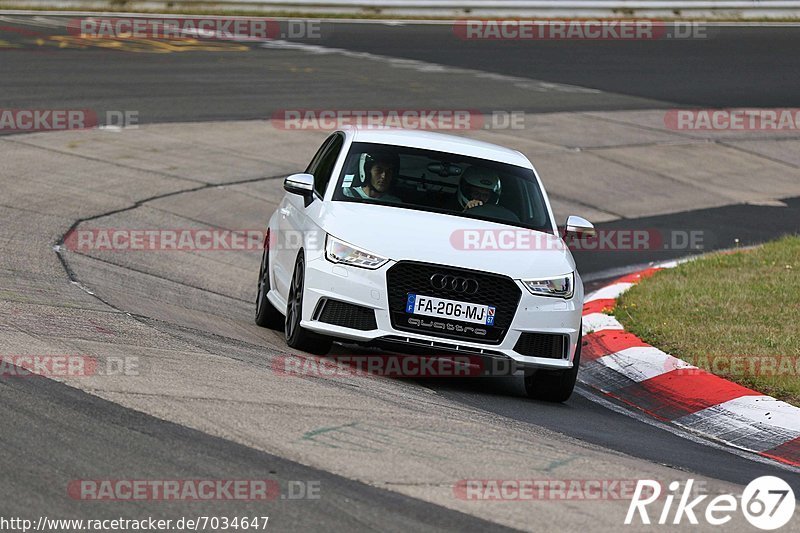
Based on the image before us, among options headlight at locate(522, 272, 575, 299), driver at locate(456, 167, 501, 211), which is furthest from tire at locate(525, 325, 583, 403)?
driver at locate(456, 167, 501, 211)

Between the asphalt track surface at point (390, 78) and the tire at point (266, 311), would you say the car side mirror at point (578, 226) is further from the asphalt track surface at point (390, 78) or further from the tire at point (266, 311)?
the asphalt track surface at point (390, 78)

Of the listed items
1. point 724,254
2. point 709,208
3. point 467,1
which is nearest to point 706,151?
point 709,208

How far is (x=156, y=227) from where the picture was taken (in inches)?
539

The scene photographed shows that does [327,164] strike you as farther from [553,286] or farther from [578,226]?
[553,286]

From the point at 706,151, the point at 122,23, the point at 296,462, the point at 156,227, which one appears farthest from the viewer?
the point at 122,23

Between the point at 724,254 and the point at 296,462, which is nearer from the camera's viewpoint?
the point at 296,462

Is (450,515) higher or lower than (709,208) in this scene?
higher

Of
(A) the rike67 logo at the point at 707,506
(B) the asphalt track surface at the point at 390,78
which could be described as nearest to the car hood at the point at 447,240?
(A) the rike67 logo at the point at 707,506

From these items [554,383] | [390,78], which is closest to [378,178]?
[554,383]

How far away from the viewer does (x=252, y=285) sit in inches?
486

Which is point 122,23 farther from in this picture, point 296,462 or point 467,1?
point 296,462

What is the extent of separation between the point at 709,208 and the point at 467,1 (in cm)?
1671

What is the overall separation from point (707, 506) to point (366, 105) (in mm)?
16192

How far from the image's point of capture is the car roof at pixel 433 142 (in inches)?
395
